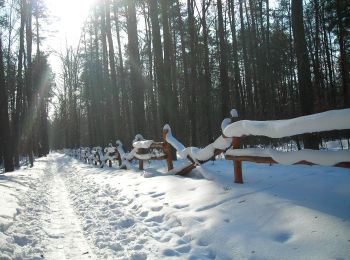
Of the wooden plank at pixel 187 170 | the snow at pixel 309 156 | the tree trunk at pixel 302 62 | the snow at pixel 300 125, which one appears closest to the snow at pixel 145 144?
the wooden plank at pixel 187 170

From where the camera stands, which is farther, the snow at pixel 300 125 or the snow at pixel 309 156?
the snow at pixel 309 156

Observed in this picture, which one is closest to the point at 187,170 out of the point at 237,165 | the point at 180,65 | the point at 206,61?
the point at 237,165

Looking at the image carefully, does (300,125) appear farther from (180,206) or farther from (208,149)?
(208,149)

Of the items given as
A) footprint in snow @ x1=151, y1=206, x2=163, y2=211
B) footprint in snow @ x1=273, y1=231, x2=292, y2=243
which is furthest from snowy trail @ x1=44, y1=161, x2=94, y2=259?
footprint in snow @ x1=273, y1=231, x2=292, y2=243

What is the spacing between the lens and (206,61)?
18.8 m

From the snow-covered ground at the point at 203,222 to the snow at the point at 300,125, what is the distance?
96cm

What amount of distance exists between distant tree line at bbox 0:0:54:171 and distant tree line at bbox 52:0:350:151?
3.89 meters

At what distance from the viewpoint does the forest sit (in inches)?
577

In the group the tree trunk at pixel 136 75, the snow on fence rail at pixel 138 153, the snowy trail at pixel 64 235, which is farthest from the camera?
the tree trunk at pixel 136 75

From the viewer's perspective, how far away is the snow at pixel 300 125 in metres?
3.89

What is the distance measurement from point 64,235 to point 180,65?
104 feet

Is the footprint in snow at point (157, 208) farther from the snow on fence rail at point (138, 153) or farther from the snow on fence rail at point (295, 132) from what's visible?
the snow on fence rail at point (138, 153)

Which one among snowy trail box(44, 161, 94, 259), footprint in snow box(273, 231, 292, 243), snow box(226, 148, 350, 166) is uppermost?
snow box(226, 148, 350, 166)

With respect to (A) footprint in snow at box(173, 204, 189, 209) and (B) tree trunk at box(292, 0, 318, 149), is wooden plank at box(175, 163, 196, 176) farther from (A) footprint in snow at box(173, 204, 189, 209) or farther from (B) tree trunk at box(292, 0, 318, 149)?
(B) tree trunk at box(292, 0, 318, 149)
